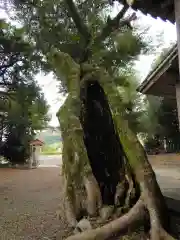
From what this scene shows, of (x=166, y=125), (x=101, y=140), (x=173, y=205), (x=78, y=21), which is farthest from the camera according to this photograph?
(x=166, y=125)

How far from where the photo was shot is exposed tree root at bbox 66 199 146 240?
4047mm

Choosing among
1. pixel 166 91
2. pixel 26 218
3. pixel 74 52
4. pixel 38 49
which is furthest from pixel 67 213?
pixel 38 49

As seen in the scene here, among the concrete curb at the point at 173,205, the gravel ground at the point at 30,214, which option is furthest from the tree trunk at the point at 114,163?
the gravel ground at the point at 30,214

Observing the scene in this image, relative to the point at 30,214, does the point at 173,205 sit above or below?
above

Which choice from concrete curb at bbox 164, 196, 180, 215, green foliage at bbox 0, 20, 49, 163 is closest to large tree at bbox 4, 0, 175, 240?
concrete curb at bbox 164, 196, 180, 215

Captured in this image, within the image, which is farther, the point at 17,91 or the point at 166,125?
the point at 17,91

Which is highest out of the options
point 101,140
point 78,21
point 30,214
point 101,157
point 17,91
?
point 78,21

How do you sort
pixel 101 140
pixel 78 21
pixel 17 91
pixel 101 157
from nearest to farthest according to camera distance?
pixel 101 157, pixel 101 140, pixel 78 21, pixel 17 91

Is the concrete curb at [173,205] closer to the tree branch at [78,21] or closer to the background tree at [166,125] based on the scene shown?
the tree branch at [78,21]

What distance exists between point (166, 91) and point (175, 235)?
4.87 metres

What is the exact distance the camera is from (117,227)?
4.18 m

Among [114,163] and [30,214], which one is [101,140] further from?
[30,214]

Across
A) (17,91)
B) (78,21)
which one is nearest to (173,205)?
(78,21)

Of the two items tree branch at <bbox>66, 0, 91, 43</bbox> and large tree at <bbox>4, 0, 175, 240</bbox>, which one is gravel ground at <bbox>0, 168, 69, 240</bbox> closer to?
large tree at <bbox>4, 0, 175, 240</bbox>
